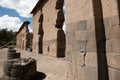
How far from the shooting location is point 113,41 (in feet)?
12.2

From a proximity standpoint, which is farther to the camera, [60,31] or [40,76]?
[60,31]

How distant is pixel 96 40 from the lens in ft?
13.1

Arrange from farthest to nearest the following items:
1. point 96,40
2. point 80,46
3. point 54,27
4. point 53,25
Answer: point 53,25
point 54,27
point 80,46
point 96,40

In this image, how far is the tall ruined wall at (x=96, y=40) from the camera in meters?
3.71

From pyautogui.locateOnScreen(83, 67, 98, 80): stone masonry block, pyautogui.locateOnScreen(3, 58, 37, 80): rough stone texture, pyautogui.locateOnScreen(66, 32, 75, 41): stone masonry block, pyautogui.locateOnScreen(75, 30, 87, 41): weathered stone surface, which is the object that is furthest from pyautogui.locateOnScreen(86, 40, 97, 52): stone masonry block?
pyautogui.locateOnScreen(3, 58, 37, 80): rough stone texture

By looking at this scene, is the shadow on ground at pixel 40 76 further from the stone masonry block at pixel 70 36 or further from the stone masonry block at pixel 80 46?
the stone masonry block at pixel 80 46

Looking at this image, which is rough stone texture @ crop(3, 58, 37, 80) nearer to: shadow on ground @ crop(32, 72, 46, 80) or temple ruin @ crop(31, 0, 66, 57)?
shadow on ground @ crop(32, 72, 46, 80)

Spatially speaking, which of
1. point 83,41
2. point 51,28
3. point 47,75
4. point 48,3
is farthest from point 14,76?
point 48,3

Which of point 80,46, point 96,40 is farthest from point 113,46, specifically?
point 80,46

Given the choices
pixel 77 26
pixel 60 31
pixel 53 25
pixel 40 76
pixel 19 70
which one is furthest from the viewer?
pixel 53 25

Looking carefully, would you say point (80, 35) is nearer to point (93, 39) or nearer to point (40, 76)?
point (93, 39)

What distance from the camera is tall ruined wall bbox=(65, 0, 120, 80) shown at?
3707 mm

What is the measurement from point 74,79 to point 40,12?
12.7 m

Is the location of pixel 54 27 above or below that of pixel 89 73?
above
